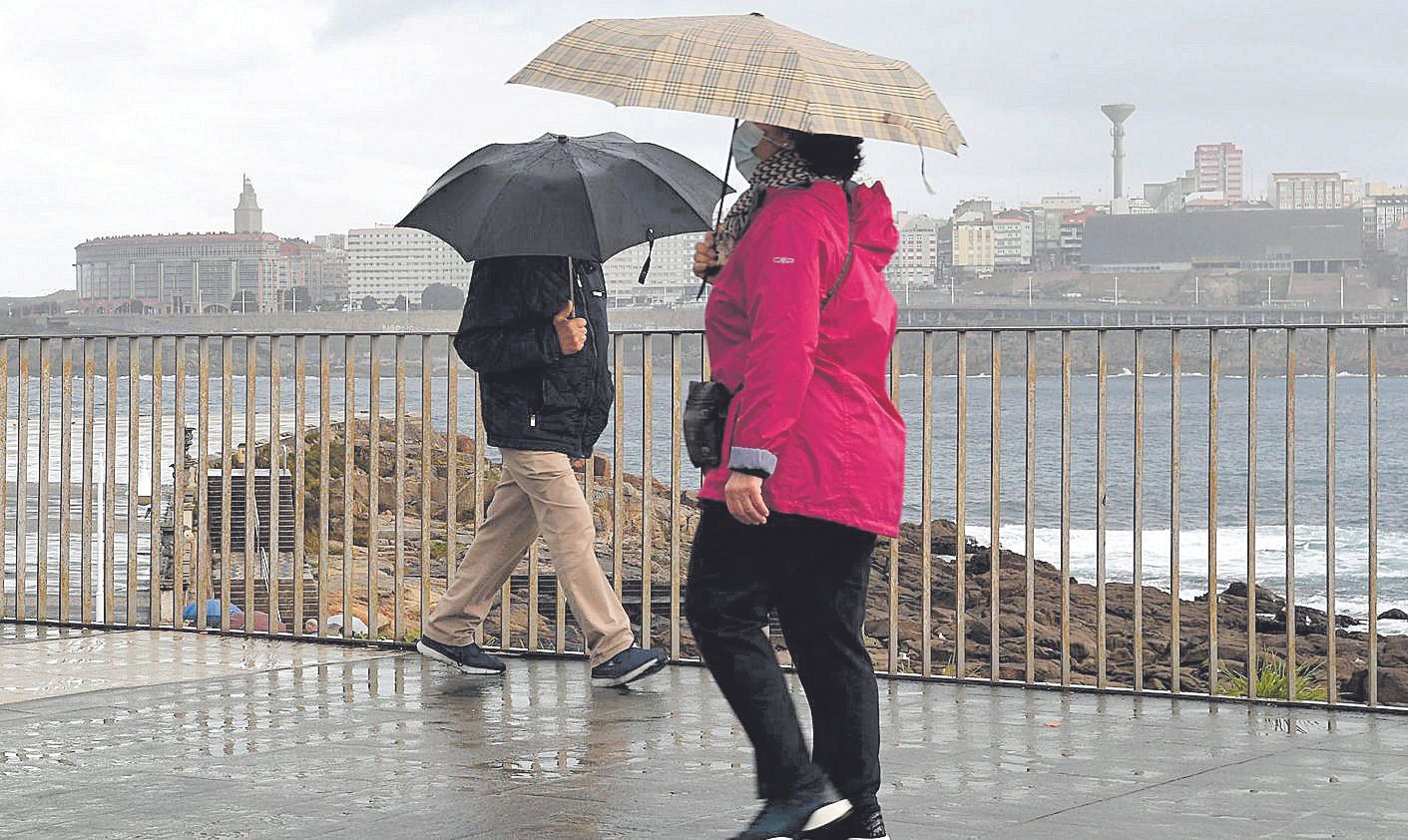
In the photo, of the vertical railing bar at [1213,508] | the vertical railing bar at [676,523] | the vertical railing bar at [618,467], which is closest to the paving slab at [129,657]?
the vertical railing bar at [618,467]

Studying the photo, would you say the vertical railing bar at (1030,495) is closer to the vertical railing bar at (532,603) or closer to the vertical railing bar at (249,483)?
the vertical railing bar at (532,603)

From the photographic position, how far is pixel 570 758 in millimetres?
5941

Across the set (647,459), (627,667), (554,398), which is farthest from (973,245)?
(627,667)

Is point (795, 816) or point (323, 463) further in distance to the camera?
point (323, 463)

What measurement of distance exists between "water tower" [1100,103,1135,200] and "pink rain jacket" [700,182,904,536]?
429 ft

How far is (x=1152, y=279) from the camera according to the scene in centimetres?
10794

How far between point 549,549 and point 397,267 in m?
22.3

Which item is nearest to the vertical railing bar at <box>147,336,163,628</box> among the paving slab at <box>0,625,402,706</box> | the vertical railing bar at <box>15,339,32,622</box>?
the paving slab at <box>0,625,402,706</box>

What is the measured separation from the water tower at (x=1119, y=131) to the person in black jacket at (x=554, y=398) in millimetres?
128255

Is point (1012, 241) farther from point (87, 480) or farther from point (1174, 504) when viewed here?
point (1174, 504)

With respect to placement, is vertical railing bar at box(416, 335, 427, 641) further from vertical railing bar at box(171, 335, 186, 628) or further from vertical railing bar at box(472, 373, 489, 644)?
vertical railing bar at box(171, 335, 186, 628)

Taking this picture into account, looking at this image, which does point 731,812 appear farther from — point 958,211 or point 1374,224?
point 1374,224

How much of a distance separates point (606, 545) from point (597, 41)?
60.1 feet

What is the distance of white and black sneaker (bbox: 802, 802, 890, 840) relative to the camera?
460 cm
